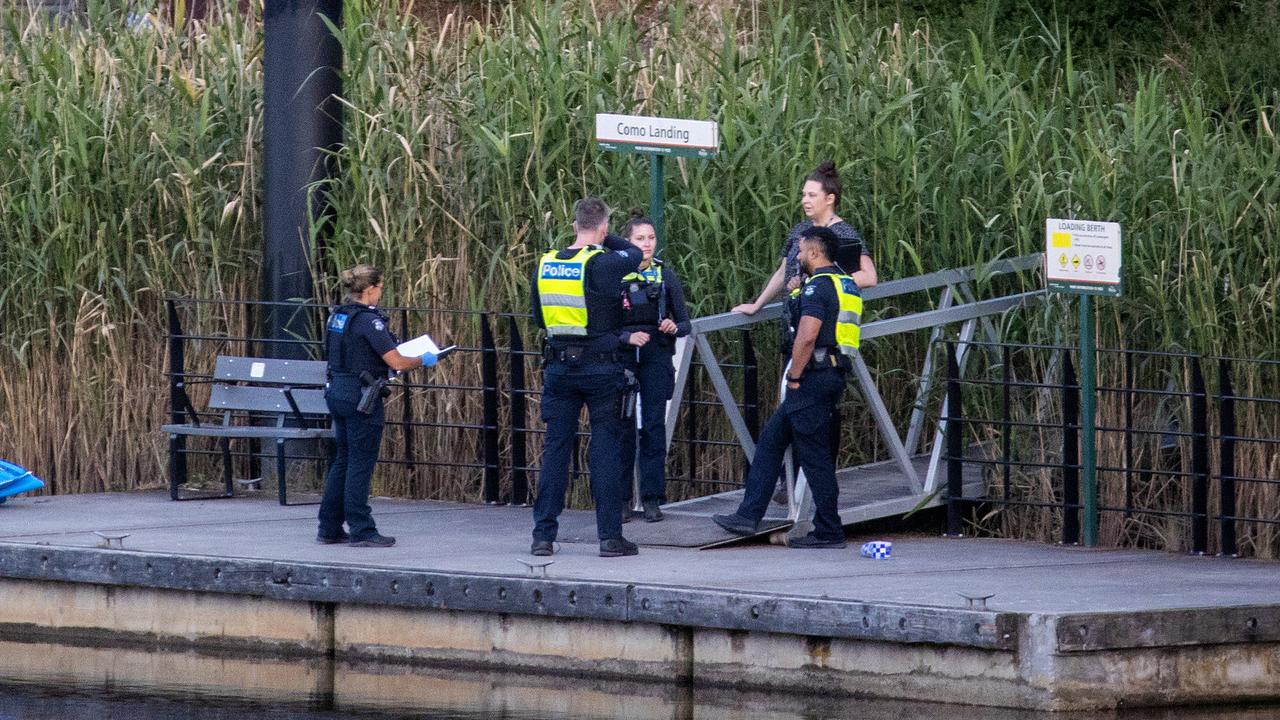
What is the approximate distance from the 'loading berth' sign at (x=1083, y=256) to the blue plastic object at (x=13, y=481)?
5462mm

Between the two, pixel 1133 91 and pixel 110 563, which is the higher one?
A: pixel 1133 91

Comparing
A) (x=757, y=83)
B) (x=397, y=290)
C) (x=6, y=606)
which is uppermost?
(x=757, y=83)

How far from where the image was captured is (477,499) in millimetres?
11500

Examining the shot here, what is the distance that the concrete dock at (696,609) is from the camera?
306 inches

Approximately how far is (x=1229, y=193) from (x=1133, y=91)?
Answer: 603 cm

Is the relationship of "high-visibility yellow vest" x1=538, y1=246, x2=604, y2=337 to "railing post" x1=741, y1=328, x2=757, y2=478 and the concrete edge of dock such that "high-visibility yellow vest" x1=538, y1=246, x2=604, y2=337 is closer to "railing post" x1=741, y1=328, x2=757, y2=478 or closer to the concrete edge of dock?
the concrete edge of dock

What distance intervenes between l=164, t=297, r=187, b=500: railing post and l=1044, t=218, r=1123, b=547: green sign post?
15.9 feet

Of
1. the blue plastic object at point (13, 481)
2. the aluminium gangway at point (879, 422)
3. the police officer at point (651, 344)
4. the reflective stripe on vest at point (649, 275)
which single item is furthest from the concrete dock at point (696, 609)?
the reflective stripe on vest at point (649, 275)

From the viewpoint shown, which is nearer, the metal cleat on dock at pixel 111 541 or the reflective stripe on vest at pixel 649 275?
the metal cleat on dock at pixel 111 541

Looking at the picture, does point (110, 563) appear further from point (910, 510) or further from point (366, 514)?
point (910, 510)

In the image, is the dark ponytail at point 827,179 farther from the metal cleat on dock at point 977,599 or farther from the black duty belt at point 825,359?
the metal cleat on dock at point 977,599

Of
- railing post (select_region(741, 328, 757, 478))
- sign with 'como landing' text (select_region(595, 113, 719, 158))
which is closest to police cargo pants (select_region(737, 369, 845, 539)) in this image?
railing post (select_region(741, 328, 757, 478))

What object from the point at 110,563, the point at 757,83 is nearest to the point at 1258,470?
the point at 757,83

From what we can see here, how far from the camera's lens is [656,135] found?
33.3 ft
